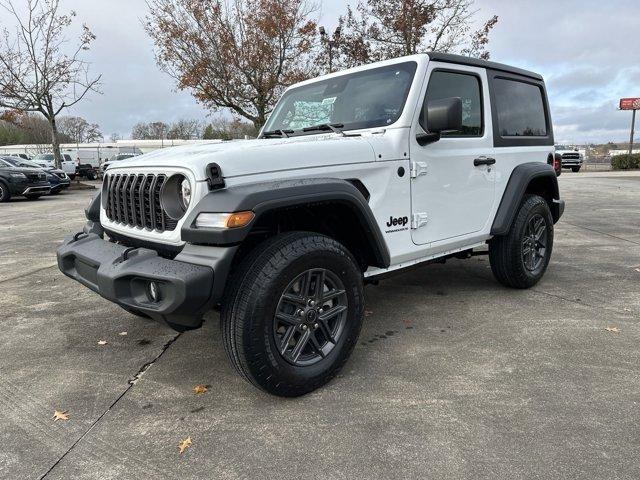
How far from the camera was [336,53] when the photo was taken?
18.6 metres

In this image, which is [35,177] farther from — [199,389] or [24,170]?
[199,389]

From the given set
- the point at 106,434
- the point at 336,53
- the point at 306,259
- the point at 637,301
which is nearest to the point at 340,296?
the point at 306,259

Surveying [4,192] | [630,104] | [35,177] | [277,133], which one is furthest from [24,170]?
[630,104]

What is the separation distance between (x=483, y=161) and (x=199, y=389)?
275cm

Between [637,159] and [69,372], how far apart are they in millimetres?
35643

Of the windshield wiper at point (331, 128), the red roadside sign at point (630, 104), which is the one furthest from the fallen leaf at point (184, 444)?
the red roadside sign at point (630, 104)

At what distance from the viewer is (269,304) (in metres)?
2.46

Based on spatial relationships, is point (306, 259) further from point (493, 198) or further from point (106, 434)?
point (493, 198)

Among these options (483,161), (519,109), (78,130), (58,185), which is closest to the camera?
(483,161)

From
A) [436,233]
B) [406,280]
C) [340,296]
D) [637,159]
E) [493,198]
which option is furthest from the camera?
[637,159]

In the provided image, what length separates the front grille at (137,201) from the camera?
265 cm

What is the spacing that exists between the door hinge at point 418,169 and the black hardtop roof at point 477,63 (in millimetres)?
803

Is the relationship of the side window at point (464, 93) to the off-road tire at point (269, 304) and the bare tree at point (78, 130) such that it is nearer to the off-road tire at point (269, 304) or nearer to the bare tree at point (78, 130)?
the off-road tire at point (269, 304)

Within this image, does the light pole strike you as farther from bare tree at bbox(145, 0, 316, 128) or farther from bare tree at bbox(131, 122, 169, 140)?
bare tree at bbox(131, 122, 169, 140)
